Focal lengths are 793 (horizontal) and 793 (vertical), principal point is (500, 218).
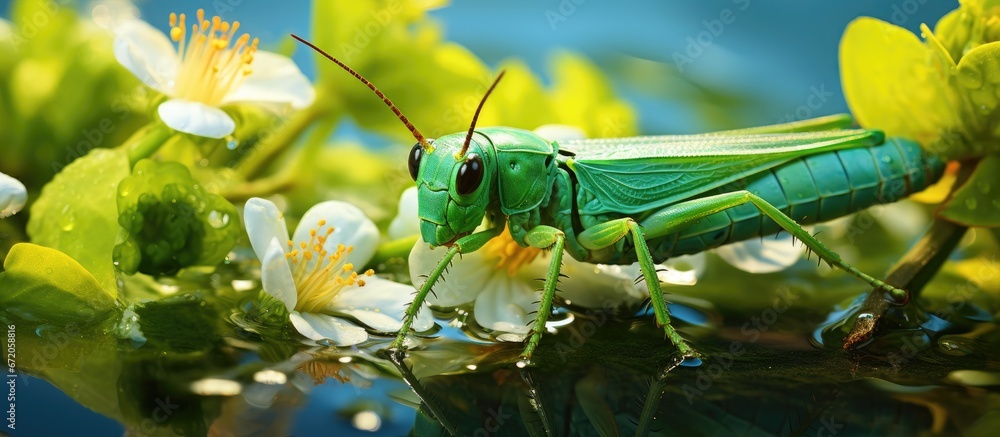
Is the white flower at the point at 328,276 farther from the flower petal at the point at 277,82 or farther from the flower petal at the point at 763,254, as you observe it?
the flower petal at the point at 763,254

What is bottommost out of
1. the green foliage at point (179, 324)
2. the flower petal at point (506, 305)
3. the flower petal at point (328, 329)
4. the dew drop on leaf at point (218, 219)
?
the flower petal at point (506, 305)

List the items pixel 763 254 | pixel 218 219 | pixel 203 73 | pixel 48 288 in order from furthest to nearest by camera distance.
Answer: pixel 763 254 → pixel 203 73 → pixel 218 219 → pixel 48 288

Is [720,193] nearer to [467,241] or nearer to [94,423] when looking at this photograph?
[467,241]

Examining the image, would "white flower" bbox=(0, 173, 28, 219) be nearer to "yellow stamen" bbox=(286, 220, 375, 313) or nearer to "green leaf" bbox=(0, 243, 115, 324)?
"green leaf" bbox=(0, 243, 115, 324)

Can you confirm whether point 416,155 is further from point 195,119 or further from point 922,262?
point 922,262

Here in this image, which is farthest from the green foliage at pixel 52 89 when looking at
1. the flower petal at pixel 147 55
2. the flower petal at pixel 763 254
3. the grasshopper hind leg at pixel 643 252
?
the flower petal at pixel 763 254

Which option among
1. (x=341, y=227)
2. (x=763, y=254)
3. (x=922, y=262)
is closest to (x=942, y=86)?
(x=922, y=262)
